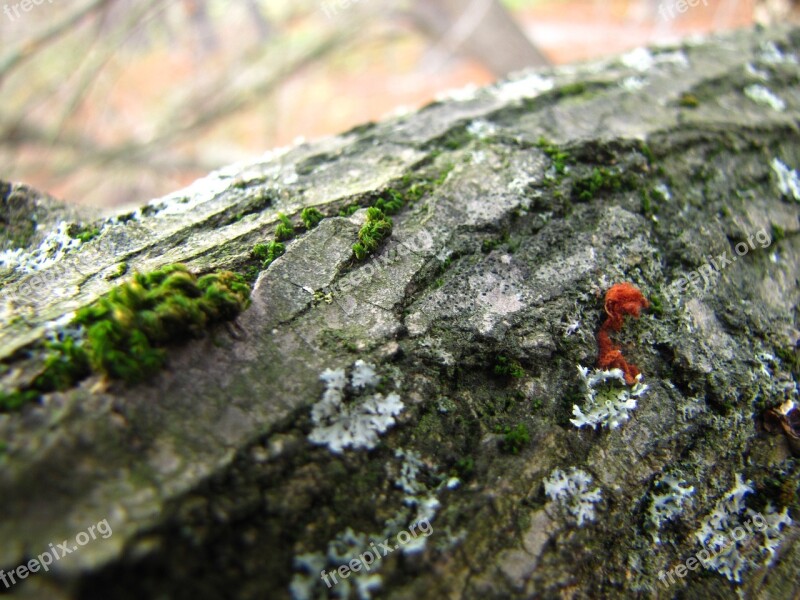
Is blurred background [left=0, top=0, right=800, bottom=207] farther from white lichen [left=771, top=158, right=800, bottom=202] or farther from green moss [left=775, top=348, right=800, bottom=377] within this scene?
green moss [left=775, top=348, right=800, bottom=377]

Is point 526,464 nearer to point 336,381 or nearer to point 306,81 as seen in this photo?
point 336,381

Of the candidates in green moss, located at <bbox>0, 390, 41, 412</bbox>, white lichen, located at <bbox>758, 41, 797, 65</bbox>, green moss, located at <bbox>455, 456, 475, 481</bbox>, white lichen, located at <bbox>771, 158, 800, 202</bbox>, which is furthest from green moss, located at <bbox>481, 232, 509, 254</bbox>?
white lichen, located at <bbox>758, 41, 797, 65</bbox>

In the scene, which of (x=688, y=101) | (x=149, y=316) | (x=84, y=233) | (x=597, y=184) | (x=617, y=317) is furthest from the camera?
(x=688, y=101)

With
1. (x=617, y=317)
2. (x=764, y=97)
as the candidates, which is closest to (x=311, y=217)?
(x=617, y=317)

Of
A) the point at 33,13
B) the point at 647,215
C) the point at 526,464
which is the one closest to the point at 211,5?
the point at 33,13

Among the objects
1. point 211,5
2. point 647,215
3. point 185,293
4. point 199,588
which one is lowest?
point 647,215

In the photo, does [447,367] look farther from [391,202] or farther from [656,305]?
[656,305]

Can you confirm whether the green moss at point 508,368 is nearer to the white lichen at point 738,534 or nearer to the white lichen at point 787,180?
the white lichen at point 738,534
